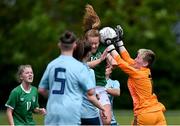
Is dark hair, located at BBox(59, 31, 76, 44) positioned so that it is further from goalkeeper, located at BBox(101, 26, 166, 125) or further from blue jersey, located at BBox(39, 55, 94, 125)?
goalkeeper, located at BBox(101, 26, 166, 125)

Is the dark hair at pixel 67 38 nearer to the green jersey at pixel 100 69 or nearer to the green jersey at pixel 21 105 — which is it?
the green jersey at pixel 100 69

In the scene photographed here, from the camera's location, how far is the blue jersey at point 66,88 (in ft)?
29.8

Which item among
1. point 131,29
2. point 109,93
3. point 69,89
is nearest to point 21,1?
point 131,29

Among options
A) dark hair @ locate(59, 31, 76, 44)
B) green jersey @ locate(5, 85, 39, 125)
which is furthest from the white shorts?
dark hair @ locate(59, 31, 76, 44)

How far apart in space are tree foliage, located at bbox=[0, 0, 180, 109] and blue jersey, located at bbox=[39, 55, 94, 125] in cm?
2339

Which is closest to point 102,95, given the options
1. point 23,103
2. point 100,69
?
point 100,69

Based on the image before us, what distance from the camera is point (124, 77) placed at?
32500mm

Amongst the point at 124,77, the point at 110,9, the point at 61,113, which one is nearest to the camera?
the point at 61,113

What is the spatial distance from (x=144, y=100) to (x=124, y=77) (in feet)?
68.2

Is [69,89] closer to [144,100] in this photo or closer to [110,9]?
[144,100]

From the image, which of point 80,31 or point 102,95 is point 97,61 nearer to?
point 102,95

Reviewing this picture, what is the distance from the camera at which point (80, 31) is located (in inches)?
1330

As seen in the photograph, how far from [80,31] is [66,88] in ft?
81.1

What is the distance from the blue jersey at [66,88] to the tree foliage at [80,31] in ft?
76.7
